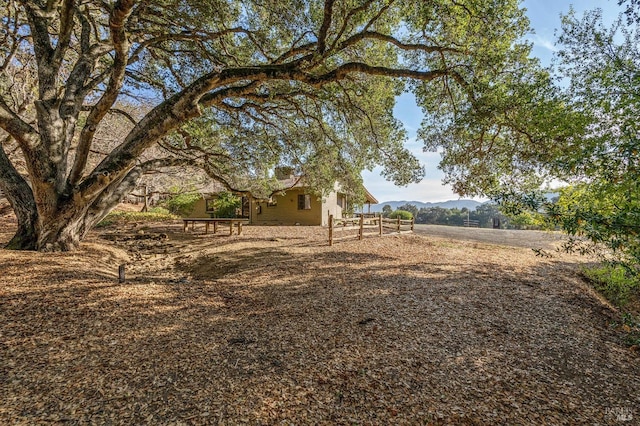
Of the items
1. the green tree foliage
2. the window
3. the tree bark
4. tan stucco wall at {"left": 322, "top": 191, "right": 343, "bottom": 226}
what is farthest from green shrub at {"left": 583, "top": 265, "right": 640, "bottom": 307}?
the window

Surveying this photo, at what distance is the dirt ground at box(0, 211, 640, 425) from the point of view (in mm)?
2214

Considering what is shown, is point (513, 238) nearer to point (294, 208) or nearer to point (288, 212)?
point (294, 208)

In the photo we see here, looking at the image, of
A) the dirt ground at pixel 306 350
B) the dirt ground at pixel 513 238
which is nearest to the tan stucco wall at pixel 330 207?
the dirt ground at pixel 513 238

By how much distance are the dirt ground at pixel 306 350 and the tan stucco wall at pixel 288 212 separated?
526 inches

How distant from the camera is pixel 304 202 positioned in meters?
19.9

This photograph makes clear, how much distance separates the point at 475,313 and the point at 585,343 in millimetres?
1238

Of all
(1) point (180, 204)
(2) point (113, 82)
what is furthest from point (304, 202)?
(2) point (113, 82)

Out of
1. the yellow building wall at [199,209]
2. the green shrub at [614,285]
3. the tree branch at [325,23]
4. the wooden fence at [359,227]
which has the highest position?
the tree branch at [325,23]

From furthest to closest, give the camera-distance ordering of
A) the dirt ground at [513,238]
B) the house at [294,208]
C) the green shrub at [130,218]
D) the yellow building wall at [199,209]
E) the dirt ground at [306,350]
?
the yellow building wall at [199,209]
the house at [294,208]
the green shrub at [130,218]
the dirt ground at [513,238]
the dirt ground at [306,350]

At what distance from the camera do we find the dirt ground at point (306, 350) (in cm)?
221

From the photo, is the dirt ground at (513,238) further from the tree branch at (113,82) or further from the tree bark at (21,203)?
the tree bark at (21,203)

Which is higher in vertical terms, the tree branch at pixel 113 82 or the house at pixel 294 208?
the tree branch at pixel 113 82

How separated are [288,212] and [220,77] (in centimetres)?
1530

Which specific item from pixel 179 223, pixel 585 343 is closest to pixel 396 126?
pixel 585 343
